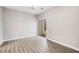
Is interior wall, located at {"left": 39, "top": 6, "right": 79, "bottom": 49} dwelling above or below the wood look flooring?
above

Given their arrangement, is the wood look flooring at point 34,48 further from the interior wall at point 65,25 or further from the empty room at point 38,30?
the interior wall at point 65,25

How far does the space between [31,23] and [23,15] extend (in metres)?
1.41

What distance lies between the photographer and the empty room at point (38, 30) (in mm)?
4223

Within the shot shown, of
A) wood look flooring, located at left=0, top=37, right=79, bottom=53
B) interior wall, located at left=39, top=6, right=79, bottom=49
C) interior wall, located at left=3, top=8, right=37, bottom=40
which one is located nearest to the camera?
wood look flooring, located at left=0, top=37, right=79, bottom=53

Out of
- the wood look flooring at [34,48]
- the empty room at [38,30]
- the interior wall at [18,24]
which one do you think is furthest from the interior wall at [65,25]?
the interior wall at [18,24]

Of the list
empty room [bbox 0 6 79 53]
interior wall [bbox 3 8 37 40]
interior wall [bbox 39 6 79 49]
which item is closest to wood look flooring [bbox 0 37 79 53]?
empty room [bbox 0 6 79 53]

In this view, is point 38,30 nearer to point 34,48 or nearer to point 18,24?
point 18,24

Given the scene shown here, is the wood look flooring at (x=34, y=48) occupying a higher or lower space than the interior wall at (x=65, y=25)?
lower

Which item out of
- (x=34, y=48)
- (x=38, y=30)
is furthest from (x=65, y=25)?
(x=38, y=30)

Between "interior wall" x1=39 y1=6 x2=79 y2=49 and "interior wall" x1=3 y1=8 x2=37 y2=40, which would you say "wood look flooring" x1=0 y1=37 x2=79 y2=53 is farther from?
"interior wall" x1=3 y1=8 x2=37 y2=40

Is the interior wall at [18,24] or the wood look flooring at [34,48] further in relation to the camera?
the interior wall at [18,24]

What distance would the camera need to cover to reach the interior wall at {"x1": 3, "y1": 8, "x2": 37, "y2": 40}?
6588 mm
